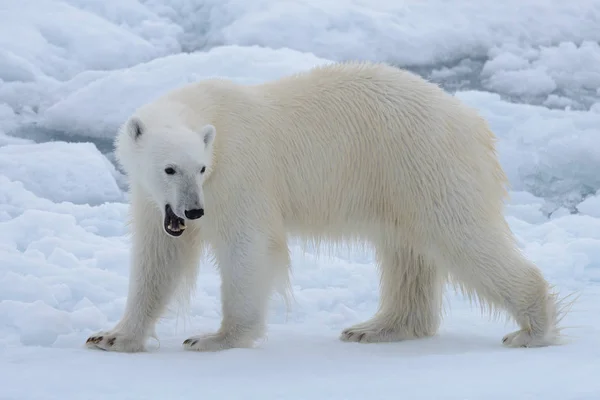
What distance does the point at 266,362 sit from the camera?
344 centimetres

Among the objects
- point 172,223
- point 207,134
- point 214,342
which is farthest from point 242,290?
point 207,134

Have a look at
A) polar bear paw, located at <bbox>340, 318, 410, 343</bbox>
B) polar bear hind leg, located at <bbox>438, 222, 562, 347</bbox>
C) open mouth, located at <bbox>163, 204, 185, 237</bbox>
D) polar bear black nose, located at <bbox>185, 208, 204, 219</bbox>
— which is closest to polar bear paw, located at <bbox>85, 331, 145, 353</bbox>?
open mouth, located at <bbox>163, 204, 185, 237</bbox>

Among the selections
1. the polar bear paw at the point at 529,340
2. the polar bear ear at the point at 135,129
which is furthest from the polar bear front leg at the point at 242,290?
the polar bear paw at the point at 529,340

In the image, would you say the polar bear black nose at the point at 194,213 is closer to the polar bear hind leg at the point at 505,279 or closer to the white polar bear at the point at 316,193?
the white polar bear at the point at 316,193

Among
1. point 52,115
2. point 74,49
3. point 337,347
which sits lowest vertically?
point 337,347

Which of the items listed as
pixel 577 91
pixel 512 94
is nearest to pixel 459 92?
pixel 512 94

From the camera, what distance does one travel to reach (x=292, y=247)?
5.71 metres

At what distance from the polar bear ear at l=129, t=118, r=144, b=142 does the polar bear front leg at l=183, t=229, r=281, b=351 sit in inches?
23.1

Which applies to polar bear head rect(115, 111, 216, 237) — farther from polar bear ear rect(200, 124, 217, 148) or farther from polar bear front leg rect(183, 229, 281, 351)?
polar bear front leg rect(183, 229, 281, 351)

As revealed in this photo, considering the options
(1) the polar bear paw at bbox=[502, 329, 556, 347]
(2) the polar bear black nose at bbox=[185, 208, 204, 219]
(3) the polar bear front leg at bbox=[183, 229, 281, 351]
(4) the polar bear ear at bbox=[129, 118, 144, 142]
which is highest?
(4) the polar bear ear at bbox=[129, 118, 144, 142]

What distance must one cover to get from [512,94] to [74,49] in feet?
15.1

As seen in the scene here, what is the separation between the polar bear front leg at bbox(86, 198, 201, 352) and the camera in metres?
3.78

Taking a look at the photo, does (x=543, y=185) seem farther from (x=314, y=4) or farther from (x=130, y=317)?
(x=130, y=317)

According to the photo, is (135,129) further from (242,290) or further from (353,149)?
(353,149)
